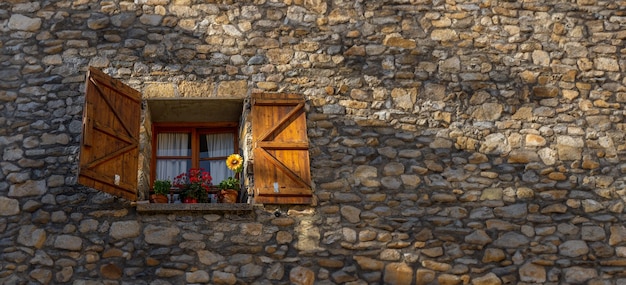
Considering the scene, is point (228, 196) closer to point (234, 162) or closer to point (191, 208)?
point (234, 162)

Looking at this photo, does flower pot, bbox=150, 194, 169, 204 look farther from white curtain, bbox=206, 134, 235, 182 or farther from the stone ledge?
white curtain, bbox=206, 134, 235, 182

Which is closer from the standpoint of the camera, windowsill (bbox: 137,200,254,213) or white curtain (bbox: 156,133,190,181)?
windowsill (bbox: 137,200,254,213)

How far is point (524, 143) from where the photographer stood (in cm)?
690

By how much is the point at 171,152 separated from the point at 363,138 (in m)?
1.83

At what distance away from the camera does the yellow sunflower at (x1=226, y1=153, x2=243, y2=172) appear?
22.4 feet

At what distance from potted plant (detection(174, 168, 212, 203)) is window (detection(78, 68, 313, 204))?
150mm

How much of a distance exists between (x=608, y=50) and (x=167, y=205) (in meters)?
4.35

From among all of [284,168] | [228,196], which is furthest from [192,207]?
[284,168]

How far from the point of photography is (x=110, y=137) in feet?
20.8

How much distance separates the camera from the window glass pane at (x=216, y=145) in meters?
7.30

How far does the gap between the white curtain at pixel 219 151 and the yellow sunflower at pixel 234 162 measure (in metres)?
0.32

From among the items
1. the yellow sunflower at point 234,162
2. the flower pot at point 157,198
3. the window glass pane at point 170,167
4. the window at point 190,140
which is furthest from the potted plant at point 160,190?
the yellow sunflower at point 234,162

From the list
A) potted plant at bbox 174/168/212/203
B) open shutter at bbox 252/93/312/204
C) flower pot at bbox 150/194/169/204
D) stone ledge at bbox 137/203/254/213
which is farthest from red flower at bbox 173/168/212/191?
open shutter at bbox 252/93/312/204

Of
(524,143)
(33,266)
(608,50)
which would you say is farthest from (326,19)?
(33,266)
